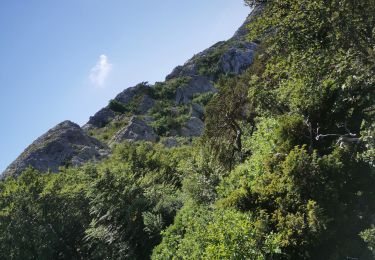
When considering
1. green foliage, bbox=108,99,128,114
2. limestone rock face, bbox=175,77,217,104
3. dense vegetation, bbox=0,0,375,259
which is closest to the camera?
dense vegetation, bbox=0,0,375,259

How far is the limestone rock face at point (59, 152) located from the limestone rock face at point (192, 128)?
65.2ft

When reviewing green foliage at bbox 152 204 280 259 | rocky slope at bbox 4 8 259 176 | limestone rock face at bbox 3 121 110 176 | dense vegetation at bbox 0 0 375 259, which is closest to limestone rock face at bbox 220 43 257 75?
rocky slope at bbox 4 8 259 176

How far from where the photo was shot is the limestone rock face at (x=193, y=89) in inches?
4090

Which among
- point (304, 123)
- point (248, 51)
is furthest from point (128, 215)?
point (248, 51)

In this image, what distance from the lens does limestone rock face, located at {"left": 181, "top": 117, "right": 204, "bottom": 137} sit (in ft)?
276

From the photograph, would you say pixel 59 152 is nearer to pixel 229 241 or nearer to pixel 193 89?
pixel 193 89

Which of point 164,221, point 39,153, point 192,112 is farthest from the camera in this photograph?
point 192,112

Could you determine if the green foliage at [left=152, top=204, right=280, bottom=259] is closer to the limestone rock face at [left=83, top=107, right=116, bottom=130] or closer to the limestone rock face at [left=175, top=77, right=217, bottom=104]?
the limestone rock face at [left=83, top=107, right=116, bottom=130]

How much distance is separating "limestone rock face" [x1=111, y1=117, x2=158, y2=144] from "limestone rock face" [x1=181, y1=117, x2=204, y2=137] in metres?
7.38

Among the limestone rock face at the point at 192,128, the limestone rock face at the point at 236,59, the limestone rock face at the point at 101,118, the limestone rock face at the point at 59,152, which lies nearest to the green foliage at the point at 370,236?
the limestone rock face at the point at 59,152

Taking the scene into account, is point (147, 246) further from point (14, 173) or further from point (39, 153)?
point (39, 153)

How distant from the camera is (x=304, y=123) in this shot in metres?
19.9

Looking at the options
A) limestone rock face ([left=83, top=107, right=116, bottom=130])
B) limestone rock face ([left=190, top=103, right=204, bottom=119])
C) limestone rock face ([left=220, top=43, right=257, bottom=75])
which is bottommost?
limestone rock face ([left=190, top=103, right=204, bottom=119])

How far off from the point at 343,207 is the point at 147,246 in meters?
12.8
